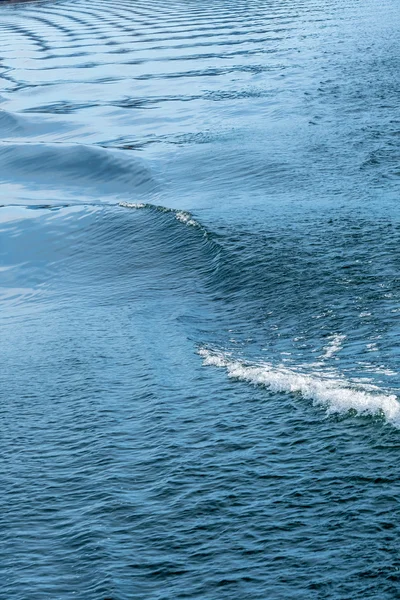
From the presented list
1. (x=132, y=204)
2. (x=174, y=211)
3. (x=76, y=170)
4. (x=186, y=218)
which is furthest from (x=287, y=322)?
(x=76, y=170)

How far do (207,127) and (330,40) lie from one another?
1950 cm

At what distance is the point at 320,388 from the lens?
13242 millimetres

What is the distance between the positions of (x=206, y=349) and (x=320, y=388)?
9.03 feet

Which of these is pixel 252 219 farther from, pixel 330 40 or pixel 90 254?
pixel 330 40

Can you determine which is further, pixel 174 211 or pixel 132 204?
pixel 132 204

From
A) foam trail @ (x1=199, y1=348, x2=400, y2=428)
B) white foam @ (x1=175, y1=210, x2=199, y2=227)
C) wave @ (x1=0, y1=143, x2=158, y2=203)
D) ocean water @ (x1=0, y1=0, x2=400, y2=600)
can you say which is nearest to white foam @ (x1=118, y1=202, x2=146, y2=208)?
ocean water @ (x1=0, y1=0, x2=400, y2=600)

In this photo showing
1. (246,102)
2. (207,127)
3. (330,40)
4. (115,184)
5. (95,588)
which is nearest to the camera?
(95,588)

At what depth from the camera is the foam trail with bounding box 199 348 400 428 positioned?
487 inches

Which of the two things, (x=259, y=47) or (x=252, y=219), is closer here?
(x=252, y=219)

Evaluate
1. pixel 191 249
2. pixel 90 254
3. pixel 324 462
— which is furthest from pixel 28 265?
pixel 324 462

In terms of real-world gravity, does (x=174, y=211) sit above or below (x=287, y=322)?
below

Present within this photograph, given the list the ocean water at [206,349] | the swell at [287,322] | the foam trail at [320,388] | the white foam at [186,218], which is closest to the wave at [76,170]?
the ocean water at [206,349]

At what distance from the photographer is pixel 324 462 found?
11492 mm

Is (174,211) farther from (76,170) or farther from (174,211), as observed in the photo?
(76,170)
